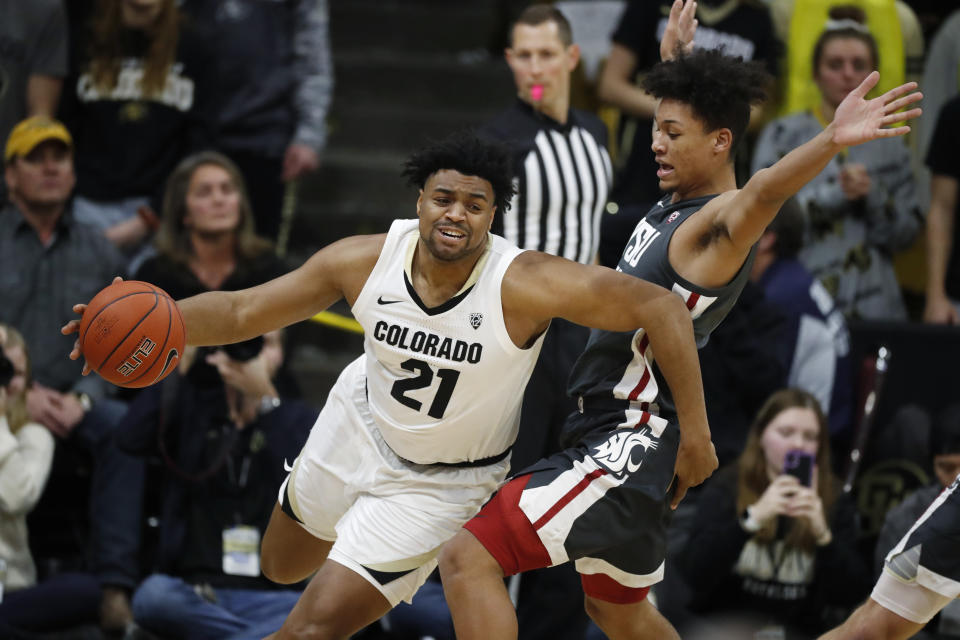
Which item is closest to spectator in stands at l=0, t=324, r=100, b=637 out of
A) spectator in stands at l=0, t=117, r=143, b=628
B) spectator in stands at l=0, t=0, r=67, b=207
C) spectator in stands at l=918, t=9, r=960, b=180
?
spectator in stands at l=0, t=117, r=143, b=628

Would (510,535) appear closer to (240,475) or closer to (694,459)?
(694,459)

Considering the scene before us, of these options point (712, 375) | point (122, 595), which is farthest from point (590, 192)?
point (122, 595)

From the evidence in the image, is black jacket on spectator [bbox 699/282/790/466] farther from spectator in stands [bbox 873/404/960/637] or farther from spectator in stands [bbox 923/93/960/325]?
spectator in stands [bbox 923/93/960/325]

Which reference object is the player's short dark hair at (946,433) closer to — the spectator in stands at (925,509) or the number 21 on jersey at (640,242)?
the spectator in stands at (925,509)

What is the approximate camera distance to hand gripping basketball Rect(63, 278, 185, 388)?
455cm

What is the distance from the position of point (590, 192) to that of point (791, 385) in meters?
1.57

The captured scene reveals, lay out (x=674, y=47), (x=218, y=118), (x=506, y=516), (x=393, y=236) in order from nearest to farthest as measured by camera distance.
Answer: (x=506, y=516), (x=393, y=236), (x=674, y=47), (x=218, y=118)

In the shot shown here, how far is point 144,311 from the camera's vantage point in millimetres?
4578

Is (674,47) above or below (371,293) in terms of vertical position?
above

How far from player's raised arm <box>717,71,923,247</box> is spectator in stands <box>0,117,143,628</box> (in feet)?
11.3

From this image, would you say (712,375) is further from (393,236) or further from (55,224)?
(55,224)

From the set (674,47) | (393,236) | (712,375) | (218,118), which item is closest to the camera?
(393,236)

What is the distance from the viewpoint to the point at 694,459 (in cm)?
454

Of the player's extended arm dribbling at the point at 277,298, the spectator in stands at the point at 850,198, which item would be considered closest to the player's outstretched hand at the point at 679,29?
the player's extended arm dribbling at the point at 277,298
